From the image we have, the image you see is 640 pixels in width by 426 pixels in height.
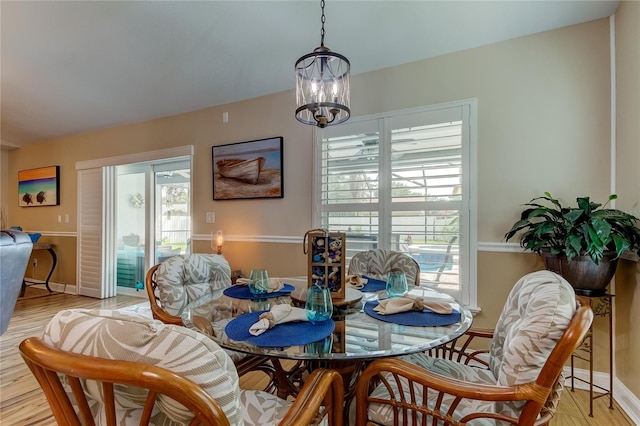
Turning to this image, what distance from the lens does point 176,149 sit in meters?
3.77

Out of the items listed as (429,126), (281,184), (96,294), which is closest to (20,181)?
(96,294)

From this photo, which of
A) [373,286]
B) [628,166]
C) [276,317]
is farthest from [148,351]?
[628,166]

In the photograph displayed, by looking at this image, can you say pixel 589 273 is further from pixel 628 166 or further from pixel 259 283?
pixel 259 283

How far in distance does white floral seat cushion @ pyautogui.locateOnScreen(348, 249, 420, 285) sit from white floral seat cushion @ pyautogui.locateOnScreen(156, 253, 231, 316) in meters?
0.95

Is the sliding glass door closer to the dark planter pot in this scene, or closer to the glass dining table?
the glass dining table

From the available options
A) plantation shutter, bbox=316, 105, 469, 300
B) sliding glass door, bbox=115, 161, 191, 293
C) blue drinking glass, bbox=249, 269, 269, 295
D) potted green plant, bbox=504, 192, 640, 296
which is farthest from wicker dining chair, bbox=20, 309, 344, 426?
sliding glass door, bbox=115, 161, 191, 293

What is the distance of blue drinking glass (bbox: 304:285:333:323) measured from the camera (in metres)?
1.16

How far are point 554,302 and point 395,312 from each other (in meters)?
0.59

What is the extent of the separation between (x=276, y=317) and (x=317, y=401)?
373 mm

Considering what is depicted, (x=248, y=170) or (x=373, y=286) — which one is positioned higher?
(x=248, y=170)

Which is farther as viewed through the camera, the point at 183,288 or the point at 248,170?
the point at 248,170

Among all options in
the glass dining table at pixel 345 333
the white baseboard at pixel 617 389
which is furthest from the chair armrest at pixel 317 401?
the white baseboard at pixel 617 389

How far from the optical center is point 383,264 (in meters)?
2.18

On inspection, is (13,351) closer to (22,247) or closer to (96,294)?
(22,247)
